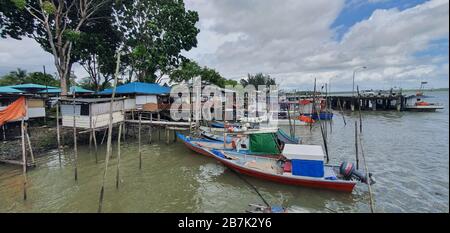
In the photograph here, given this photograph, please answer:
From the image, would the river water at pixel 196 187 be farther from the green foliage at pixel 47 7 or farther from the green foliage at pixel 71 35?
the green foliage at pixel 47 7

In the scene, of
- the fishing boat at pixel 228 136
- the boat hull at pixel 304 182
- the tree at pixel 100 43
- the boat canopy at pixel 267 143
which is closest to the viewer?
the boat hull at pixel 304 182

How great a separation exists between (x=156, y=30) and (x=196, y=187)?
64.9 ft

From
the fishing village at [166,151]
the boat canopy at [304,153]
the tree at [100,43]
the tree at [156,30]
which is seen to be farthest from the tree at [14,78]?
the boat canopy at [304,153]

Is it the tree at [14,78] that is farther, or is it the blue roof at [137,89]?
the tree at [14,78]

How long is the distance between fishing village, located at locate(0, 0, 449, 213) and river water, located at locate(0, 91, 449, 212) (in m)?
0.05

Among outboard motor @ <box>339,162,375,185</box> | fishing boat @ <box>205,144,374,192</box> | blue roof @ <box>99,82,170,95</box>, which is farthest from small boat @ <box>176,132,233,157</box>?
blue roof @ <box>99,82,170,95</box>

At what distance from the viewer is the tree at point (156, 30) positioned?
25172 millimetres

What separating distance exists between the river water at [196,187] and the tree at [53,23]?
10194 millimetres

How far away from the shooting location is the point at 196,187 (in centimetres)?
1116

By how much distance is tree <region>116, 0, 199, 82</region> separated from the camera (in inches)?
991

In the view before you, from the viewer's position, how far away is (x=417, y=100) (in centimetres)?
4212

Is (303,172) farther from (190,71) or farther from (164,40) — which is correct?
(190,71)
